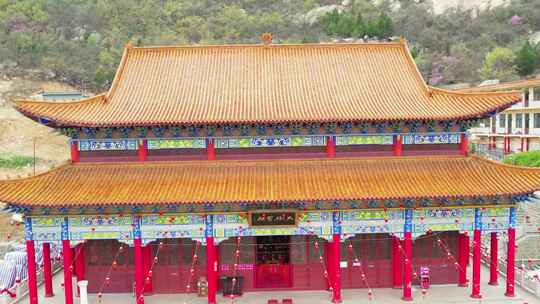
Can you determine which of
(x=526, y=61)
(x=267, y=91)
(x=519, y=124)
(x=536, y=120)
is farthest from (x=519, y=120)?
(x=267, y=91)

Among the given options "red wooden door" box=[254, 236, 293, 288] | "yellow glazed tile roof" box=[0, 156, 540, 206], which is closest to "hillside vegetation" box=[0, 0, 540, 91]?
"yellow glazed tile roof" box=[0, 156, 540, 206]

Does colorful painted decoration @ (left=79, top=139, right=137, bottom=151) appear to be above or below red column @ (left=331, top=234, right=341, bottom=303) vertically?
above

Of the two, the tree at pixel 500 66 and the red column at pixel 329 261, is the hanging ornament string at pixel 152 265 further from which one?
the tree at pixel 500 66

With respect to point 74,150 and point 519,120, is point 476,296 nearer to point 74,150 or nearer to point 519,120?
point 74,150

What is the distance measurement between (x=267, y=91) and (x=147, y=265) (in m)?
8.53

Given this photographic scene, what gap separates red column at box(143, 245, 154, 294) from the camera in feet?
58.2

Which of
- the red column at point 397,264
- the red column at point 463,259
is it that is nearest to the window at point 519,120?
the red column at point 463,259

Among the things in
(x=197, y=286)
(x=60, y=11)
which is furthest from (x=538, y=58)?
(x=60, y=11)

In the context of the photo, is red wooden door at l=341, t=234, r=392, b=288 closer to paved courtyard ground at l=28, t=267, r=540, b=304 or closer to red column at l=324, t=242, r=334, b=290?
paved courtyard ground at l=28, t=267, r=540, b=304

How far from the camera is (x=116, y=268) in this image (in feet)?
59.2

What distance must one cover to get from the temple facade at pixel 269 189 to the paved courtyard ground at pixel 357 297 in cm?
38

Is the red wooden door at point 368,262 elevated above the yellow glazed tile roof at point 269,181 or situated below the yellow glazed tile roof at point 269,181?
below

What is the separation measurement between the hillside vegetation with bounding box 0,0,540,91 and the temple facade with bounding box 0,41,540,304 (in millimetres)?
55260

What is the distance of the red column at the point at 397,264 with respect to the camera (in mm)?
17969
